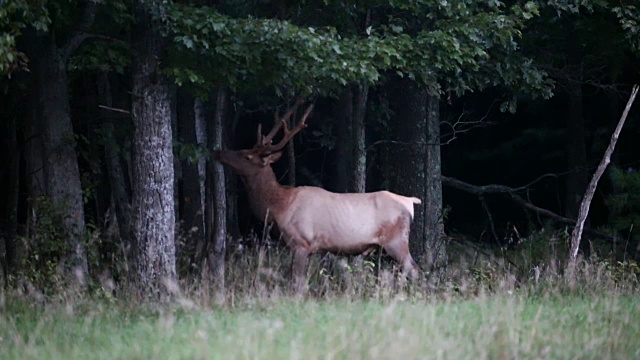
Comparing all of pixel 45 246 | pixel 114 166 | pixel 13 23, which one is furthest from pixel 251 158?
pixel 13 23

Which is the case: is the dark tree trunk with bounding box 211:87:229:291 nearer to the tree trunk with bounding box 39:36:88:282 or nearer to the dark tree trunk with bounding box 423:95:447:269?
the tree trunk with bounding box 39:36:88:282

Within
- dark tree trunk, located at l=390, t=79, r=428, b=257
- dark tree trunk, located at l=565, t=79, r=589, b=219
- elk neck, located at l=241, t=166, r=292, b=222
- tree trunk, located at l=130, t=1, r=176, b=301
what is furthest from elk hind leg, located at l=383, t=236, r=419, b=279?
dark tree trunk, located at l=565, t=79, r=589, b=219

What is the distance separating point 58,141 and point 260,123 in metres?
3.08

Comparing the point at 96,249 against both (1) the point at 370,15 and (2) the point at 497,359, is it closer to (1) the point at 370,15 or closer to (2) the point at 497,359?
(1) the point at 370,15

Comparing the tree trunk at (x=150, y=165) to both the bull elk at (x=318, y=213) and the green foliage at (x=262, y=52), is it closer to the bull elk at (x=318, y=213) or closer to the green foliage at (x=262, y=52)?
the green foliage at (x=262, y=52)

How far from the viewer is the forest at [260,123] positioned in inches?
460

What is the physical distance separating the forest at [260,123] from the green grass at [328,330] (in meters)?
0.18

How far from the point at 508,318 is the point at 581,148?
12.0m

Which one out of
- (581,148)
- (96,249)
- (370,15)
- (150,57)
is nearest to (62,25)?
(150,57)

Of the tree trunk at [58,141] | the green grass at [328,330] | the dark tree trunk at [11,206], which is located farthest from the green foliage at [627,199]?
the dark tree trunk at [11,206]

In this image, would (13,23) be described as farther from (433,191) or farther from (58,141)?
(433,191)

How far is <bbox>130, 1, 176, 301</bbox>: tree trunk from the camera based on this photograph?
12055 millimetres

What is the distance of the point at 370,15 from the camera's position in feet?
48.5

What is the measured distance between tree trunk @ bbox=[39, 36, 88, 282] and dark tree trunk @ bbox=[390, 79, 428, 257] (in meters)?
5.12
